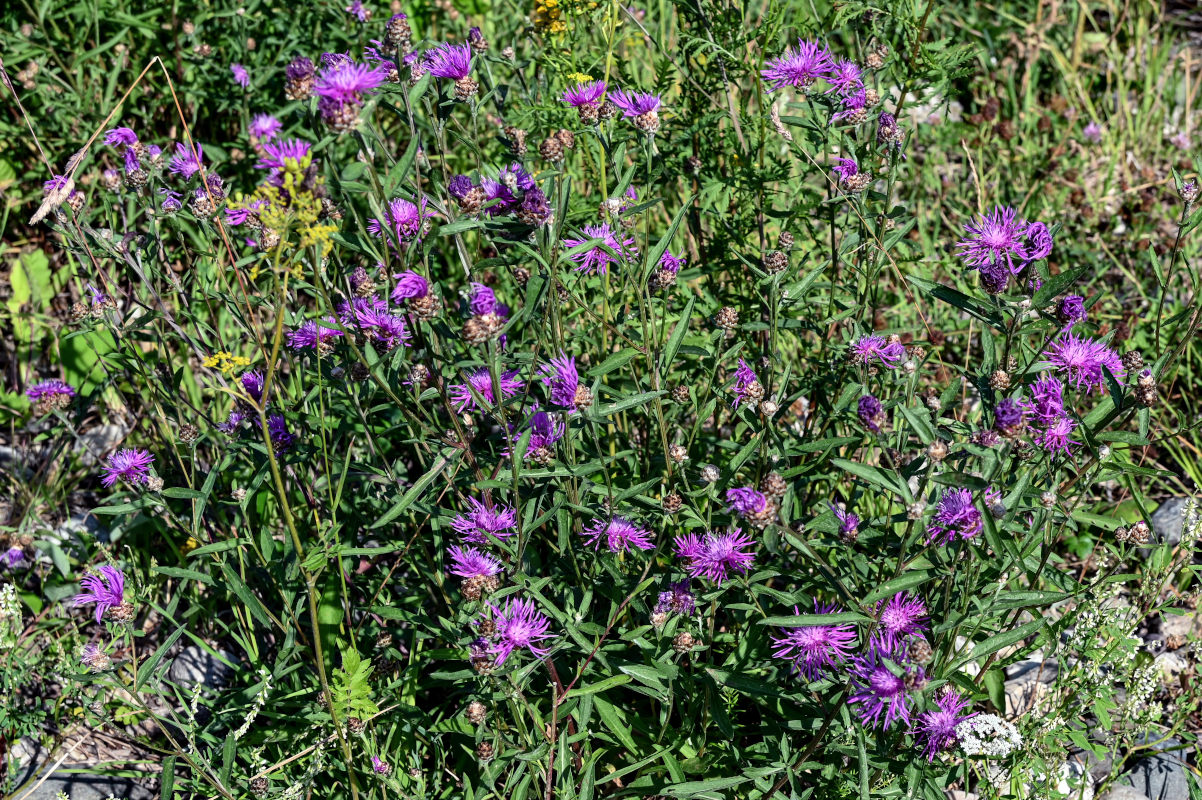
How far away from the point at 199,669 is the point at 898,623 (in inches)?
87.9

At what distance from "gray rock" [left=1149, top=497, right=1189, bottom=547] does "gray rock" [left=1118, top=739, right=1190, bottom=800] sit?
831 mm

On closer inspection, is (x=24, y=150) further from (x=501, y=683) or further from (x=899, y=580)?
(x=899, y=580)

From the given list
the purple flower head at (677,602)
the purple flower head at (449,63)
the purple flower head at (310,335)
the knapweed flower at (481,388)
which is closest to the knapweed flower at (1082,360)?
the purple flower head at (677,602)

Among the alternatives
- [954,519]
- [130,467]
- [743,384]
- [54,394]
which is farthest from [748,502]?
[54,394]

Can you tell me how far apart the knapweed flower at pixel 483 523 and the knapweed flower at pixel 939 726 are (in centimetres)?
99

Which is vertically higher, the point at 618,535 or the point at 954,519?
the point at 954,519

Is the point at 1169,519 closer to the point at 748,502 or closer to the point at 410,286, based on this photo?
the point at 748,502

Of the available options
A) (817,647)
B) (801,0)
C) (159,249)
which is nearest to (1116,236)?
Answer: (801,0)

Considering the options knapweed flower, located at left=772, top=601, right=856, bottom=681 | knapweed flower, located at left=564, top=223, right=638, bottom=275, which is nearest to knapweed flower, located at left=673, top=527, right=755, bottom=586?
knapweed flower, located at left=772, top=601, right=856, bottom=681

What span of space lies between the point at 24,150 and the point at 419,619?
324 cm

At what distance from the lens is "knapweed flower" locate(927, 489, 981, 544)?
1948 millimetres

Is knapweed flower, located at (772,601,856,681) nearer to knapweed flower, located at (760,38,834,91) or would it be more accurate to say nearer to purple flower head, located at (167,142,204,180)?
knapweed flower, located at (760,38,834,91)

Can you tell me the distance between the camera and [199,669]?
10.6 feet

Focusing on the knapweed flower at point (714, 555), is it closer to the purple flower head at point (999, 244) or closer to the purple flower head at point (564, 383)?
the purple flower head at point (564, 383)
